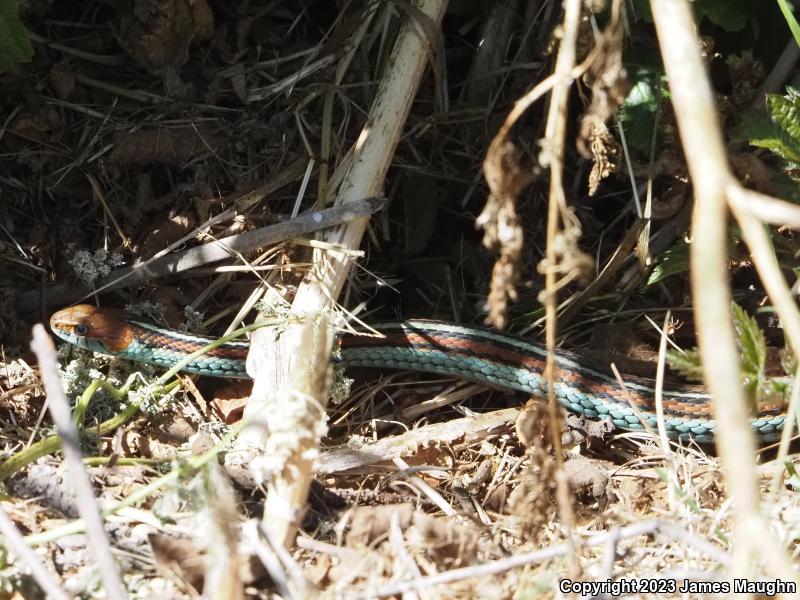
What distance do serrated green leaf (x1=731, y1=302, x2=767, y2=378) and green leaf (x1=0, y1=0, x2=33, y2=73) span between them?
2.61 metres

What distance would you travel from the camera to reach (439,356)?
3.42 metres

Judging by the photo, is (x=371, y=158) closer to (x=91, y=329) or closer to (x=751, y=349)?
(x=91, y=329)

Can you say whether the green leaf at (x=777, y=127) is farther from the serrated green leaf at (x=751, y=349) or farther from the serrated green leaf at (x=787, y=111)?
the serrated green leaf at (x=751, y=349)

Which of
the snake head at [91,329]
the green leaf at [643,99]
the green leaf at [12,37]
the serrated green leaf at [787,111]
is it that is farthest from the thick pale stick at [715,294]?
the snake head at [91,329]

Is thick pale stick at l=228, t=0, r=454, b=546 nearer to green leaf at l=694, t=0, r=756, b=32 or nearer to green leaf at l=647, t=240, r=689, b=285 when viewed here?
green leaf at l=694, t=0, r=756, b=32

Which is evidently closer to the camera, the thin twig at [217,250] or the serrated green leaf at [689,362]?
the serrated green leaf at [689,362]

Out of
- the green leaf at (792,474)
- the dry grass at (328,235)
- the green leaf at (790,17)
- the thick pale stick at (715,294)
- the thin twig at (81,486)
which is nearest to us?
the thick pale stick at (715,294)

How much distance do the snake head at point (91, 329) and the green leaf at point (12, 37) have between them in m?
1.01

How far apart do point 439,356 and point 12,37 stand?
2029mm

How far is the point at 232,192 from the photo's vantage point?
3.62 m

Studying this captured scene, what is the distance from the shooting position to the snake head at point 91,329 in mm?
3410

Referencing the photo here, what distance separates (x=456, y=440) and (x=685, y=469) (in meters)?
0.83

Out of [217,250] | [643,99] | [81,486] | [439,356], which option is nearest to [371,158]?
[217,250]

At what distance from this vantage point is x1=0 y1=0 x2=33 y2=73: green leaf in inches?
117
